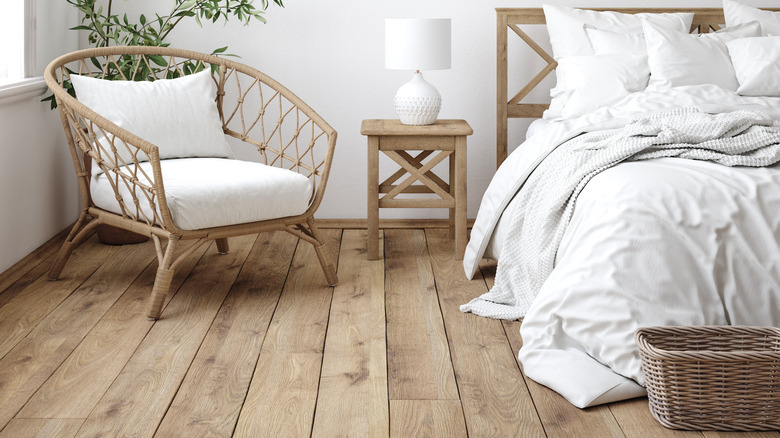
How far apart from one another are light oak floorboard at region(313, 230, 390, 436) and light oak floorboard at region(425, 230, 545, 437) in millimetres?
218

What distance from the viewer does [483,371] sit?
2.32 meters

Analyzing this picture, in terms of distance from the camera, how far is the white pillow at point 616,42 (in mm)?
3525

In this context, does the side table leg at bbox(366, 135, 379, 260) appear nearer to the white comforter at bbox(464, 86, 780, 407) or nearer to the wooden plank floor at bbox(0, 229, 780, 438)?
the wooden plank floor at bbox(0, 229, 780, 438)

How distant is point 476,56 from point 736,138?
1.86 metres

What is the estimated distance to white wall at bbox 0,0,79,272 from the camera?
323 cm

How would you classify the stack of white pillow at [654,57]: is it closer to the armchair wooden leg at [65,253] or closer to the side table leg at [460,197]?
the side table leg at [460,197]

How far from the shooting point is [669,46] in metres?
3.36

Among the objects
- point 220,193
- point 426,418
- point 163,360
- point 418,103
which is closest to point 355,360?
point 426,418

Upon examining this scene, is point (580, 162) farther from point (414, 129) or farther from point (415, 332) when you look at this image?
point (414, 129)

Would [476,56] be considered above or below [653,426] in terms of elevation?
above

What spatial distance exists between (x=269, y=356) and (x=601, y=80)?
1825mm

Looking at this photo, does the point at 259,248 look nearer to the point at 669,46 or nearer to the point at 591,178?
the point at 591,178

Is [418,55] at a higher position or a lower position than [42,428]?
higher

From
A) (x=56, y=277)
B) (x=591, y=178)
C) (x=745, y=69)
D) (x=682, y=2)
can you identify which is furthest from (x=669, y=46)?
(x=56, y=277)
